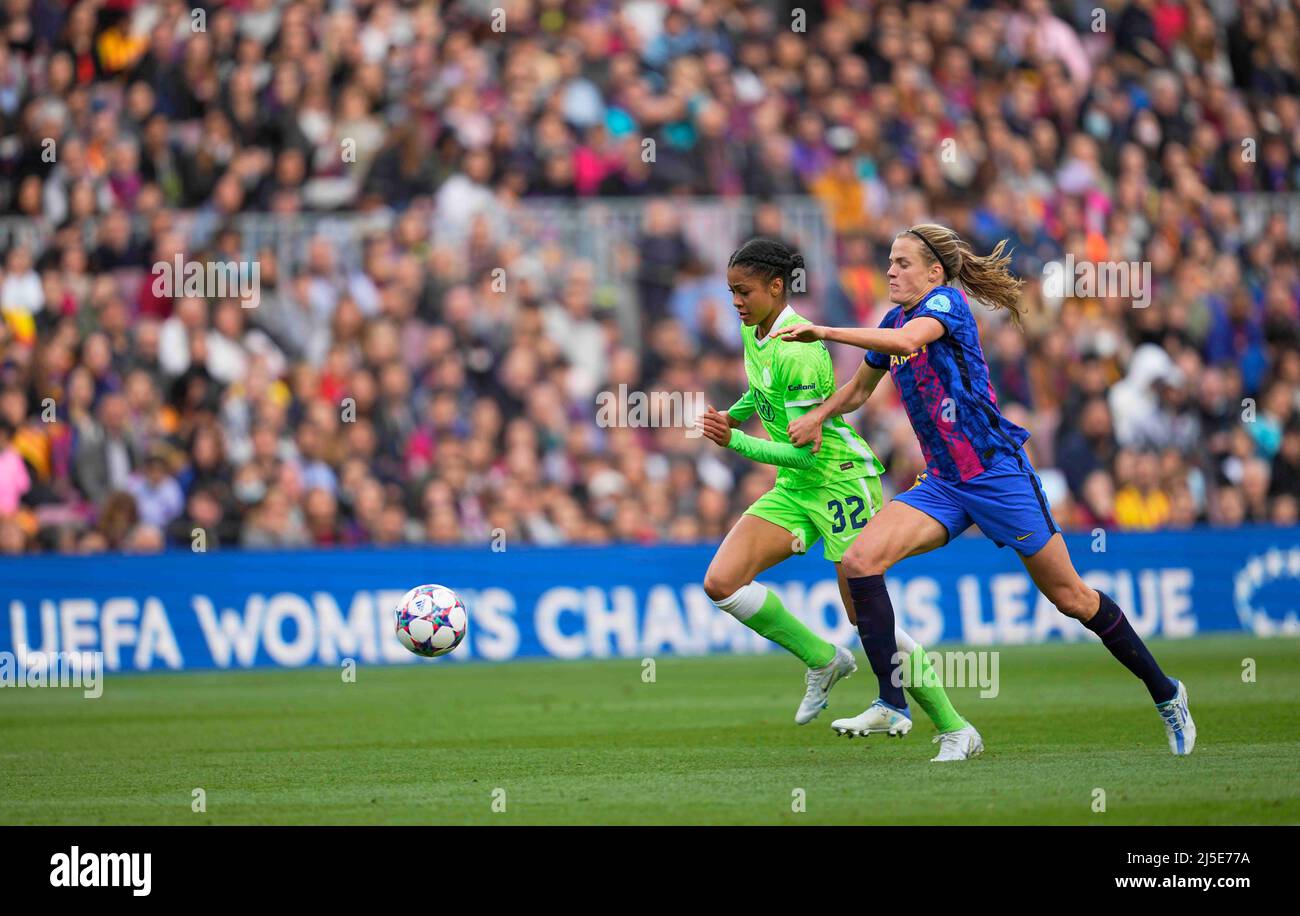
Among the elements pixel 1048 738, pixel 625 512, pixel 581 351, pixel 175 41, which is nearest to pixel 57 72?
pixel 175 41

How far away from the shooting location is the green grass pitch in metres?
7.95

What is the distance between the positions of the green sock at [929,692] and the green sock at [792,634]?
3.86 feet

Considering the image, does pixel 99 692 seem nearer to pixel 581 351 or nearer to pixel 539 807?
pixel 581 351

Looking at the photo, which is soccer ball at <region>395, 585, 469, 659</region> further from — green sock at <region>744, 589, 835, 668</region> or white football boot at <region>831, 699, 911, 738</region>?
white football boot at <region>831, 699, 911, 738</region>

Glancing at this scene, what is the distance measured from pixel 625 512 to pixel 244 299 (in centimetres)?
408

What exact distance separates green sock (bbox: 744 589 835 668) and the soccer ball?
5.82 ft

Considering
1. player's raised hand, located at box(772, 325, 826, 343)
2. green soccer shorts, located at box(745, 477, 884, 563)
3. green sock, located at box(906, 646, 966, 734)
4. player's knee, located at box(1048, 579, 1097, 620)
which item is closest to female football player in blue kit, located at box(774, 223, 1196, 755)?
player's knee, located at box(1048, 579, 1097, 620)

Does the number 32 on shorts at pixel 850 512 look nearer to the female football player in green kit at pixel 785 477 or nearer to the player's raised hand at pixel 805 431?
the female football player in green kit at pixel 785 477

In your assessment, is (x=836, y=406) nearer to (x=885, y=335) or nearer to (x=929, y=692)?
(x=885, y=335)

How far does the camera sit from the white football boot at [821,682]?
10.4m

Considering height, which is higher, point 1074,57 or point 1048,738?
point 1074,57

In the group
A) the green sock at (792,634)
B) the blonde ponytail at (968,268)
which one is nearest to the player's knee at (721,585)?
the green sock at (792,634)

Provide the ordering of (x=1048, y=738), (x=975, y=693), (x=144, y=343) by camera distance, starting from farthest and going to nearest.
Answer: (x=144, y=343)
(x=975, y=693)
(x=1048, y=738)

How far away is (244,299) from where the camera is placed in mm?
18000
